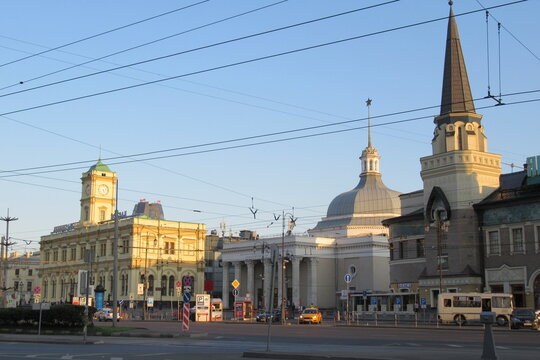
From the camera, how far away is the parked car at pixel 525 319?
156ft

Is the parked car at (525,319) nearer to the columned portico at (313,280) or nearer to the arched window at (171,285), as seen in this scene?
the columned portico at (313,280)

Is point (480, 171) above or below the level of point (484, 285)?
above

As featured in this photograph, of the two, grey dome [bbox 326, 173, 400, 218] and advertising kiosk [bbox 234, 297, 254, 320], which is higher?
grey dome [bbox 326, 173, 400, 218]

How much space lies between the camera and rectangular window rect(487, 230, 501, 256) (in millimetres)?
61844

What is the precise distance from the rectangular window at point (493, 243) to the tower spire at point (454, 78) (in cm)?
1231

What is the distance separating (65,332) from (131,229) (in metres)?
76.1

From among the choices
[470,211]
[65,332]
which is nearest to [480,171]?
[470,211]

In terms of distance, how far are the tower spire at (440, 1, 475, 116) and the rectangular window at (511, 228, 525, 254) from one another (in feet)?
42.8

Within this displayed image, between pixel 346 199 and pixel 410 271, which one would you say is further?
pixel 346 199

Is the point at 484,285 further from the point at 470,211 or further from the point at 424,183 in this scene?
the point at 424,183

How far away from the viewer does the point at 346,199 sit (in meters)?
112

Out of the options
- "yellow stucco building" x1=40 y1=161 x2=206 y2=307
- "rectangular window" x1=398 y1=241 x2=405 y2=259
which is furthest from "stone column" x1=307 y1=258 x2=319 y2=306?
"rectangular window" x1=398 y1=241 x2=405 y2=259

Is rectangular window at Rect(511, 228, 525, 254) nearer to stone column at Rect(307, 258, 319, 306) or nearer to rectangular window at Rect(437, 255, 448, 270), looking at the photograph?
rectangular window at Rect(437, 255, 448, 270)

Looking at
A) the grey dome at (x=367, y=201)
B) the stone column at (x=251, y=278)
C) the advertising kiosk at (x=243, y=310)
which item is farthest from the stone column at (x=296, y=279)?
the advertising kiosk at (x=243, y=310)
